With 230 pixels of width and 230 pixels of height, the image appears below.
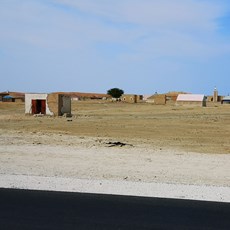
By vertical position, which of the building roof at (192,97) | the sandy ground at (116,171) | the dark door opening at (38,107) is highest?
the building roof at (192,97)

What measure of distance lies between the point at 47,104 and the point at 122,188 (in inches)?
1566

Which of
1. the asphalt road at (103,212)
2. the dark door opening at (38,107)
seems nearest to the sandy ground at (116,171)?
the asphalt road at (103,212)

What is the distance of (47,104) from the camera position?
48.7 meters

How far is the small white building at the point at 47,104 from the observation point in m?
48.2

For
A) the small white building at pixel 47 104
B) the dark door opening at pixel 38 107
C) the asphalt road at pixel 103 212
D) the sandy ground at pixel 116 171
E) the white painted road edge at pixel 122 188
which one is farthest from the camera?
the dark door opening at pixel 38 107

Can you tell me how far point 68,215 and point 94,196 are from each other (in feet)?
5.32

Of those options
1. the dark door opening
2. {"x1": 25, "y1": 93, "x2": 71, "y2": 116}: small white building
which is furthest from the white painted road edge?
the dark door opening

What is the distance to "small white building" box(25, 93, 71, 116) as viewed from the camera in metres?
48.2

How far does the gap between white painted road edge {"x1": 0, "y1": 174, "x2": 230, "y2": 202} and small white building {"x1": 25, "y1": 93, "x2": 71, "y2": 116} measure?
37.5 metres

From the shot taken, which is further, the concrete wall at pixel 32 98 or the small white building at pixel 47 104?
the concrete wall at pixel 32 98

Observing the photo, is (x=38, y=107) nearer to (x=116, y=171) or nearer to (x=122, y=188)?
(x=116, y=171)

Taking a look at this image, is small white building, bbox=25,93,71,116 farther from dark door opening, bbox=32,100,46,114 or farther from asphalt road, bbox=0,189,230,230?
asphalt road, bbox=0,189,230,230

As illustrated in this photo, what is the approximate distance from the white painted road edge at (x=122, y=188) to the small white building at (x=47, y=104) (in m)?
37.5

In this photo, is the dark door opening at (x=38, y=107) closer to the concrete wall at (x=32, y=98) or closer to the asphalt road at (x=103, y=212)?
the concrete wall at (x=32, y=98)
